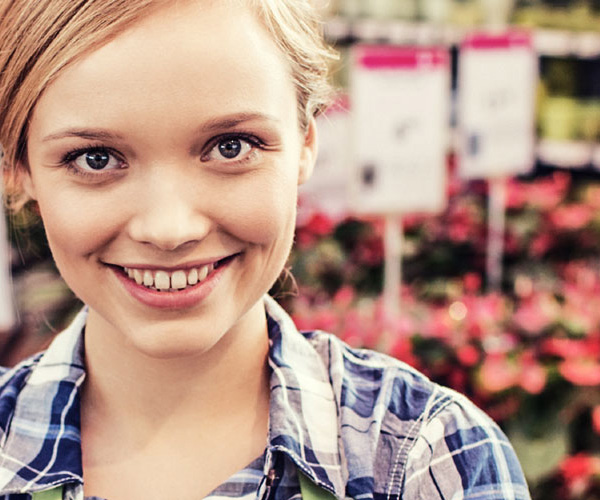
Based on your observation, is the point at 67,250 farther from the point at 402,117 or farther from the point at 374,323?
the point at 402,117

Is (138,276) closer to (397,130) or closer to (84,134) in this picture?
(84,134)

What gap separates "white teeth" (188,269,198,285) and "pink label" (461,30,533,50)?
253 cm

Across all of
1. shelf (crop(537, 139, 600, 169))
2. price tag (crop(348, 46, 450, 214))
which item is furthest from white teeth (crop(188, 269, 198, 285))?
shelf (crop(537, 139, 600, 169))

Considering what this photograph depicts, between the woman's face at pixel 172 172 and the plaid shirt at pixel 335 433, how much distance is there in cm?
13

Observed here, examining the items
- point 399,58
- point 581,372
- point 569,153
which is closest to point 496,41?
point 399,58

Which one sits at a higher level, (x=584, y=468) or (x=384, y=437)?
(x=384, y=437)

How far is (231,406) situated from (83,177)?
29 cm

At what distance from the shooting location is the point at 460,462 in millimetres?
838

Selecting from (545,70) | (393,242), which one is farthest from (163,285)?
(545,70)

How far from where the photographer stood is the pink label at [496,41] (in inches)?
124

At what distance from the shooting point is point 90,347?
95 centimetres

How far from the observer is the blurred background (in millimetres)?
2070

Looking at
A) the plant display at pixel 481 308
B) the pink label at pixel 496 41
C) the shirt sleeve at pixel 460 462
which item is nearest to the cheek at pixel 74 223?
the shirt sleeve at pixel 460 462

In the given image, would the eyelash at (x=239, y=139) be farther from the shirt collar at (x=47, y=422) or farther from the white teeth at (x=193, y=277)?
the shirt collar at (x=47, y=422)
